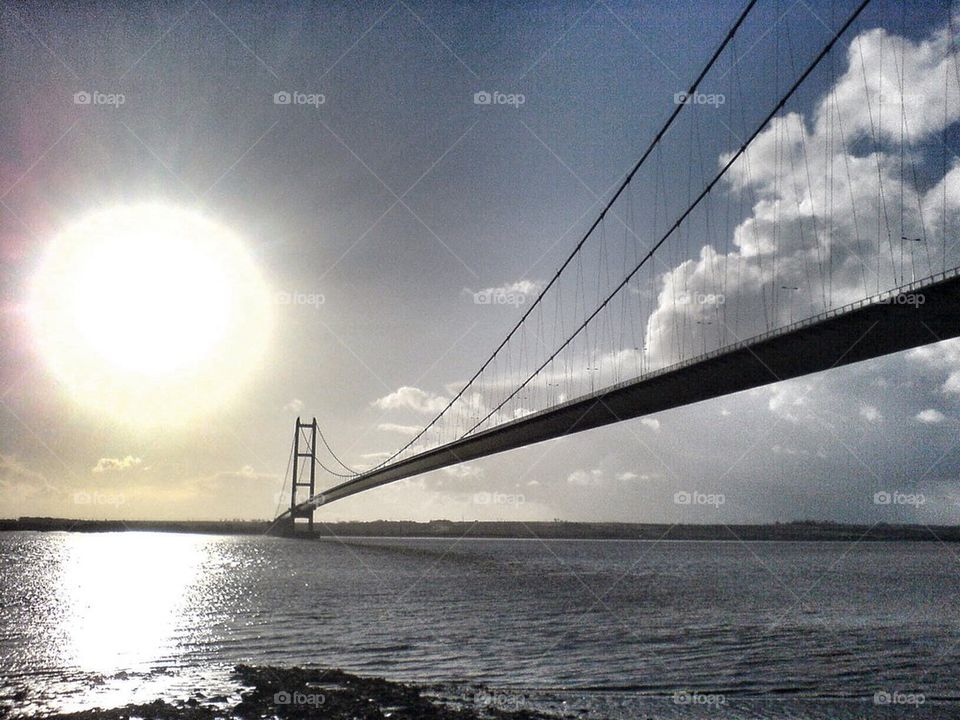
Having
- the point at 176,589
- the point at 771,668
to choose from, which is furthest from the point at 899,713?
the point at 176,589

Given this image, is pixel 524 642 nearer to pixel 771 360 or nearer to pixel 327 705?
pixel 327 705

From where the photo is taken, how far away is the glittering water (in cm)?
1752

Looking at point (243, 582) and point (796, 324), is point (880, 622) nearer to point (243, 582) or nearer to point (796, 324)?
point (796, 324)

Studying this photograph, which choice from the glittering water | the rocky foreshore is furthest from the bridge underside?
the rocky foreshore

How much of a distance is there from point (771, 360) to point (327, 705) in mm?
24869

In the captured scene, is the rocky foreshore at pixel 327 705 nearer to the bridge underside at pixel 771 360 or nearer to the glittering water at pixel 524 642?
the glittering water at pixel 524 642

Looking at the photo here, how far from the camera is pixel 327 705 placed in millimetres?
15312

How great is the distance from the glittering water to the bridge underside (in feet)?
32.3

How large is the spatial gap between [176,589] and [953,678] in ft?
126

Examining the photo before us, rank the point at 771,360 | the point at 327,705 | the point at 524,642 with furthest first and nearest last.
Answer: the point at 771,360
the point at 524,642
the point at 327,705

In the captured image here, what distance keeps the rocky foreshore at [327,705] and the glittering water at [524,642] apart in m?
0.76

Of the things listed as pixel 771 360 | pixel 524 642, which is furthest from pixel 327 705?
pixel 771 360

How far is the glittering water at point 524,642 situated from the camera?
1752 cm

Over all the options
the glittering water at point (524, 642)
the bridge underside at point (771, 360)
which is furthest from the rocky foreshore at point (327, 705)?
the bridge underside at point (771, 360)
